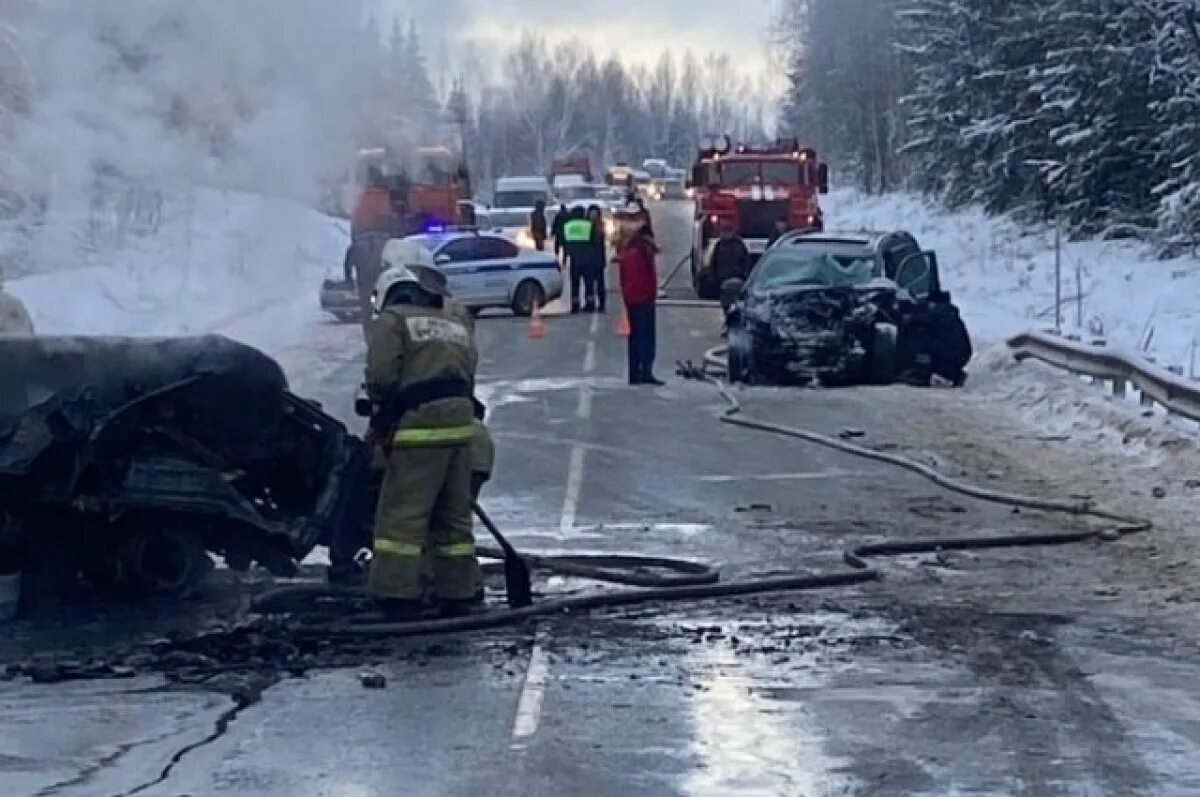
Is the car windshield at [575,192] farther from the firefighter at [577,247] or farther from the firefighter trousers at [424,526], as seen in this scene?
the firefighter trousers at [424,526]

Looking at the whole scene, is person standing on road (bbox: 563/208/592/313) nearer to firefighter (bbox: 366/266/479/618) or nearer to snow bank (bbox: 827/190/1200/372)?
snow bank (bbox: 827/190/1200/372)

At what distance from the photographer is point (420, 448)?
10.1 metres

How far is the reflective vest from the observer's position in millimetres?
35009

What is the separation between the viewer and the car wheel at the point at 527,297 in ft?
120

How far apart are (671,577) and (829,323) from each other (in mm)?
12299

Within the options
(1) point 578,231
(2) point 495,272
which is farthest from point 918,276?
(2) point 495,272

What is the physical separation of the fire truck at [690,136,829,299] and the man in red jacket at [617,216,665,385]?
1513 centimetres

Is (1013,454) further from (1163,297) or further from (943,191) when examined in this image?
(943,191)

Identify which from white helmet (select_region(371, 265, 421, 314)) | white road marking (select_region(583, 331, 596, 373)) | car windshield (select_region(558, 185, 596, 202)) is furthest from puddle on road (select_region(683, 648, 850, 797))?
car windshield (select_region(558, 185, 596, 202))

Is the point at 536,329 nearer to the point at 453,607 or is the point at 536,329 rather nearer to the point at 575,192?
the point at 453,607

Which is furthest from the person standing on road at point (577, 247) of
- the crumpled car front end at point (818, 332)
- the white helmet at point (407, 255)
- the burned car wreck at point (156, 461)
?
the burned car wreck at point (156, 461)

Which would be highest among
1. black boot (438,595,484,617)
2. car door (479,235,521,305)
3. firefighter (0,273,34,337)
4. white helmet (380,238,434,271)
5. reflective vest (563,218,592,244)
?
white helmet (380,238,434,271)

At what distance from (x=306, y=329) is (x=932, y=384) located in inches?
481

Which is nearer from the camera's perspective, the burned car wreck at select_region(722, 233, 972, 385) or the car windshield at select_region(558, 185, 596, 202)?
the burned car wreck at select_region(722, 233, 972, 385)
